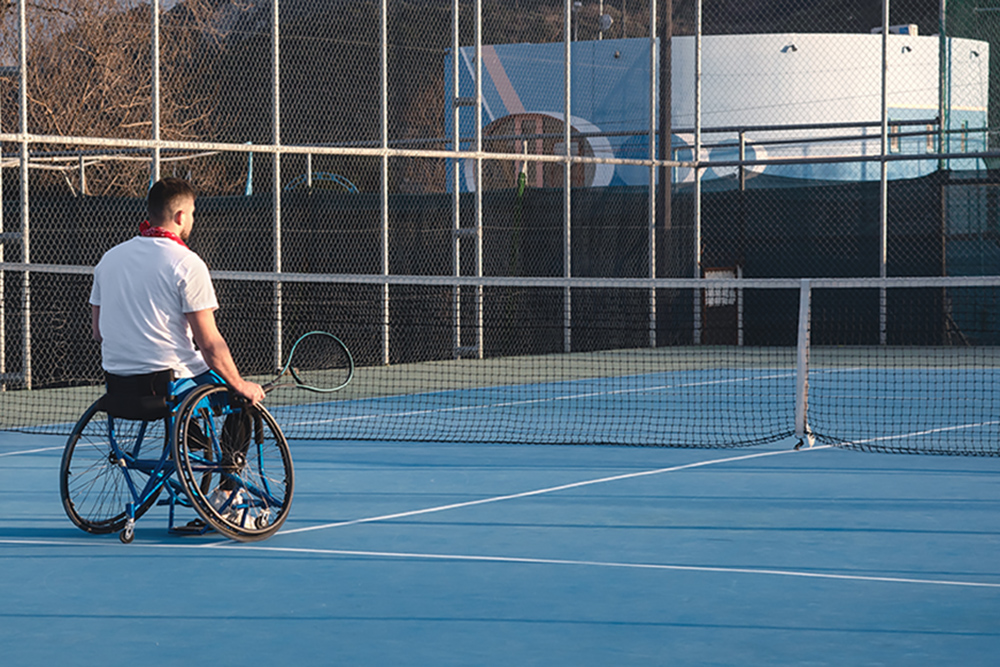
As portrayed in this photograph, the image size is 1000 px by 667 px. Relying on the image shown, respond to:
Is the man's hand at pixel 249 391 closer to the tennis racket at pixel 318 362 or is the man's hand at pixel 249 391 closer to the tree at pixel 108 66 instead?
the tennis racket at pixel 318 362

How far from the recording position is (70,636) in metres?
4.46

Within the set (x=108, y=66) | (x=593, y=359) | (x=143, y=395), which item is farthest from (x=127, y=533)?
(x=593, y=359)

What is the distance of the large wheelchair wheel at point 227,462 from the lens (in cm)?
575

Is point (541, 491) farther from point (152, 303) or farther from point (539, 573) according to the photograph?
point (152, 303)

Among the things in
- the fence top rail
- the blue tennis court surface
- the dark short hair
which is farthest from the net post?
the dark short hair

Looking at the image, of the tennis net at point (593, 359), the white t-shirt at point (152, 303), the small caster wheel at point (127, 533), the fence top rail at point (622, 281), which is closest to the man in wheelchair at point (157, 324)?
the white t-shirt at point (152, 303)

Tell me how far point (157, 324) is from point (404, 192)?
12.6 m

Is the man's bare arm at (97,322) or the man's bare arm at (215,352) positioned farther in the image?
the man's bare arm at (97,322)

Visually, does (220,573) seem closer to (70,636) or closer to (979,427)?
(70,636)

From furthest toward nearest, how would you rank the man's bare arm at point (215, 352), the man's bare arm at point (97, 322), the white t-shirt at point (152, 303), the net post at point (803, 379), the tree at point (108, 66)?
the tree at point (108, 66) < the net post at point (803, 379) < the man's bare arm at point (97, 322) < the white t-shirt at point (152, 303) < the man's bare arm at point (215, 352)

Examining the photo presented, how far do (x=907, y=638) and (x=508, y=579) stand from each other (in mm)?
1456

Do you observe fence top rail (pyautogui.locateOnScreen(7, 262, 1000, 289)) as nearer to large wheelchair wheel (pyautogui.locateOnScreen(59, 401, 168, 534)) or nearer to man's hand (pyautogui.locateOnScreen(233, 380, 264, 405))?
large wheelchair wheel (pyautogui.locateOnScreen(59, 401, 168, 534))

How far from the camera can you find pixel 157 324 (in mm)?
5883

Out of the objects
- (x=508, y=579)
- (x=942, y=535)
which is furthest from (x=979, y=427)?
(x=508, y=579)
